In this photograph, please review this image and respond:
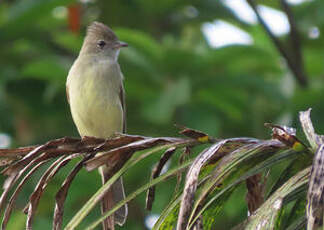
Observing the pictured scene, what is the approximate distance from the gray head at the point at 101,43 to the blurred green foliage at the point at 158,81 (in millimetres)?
105

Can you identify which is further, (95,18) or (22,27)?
(95,18)

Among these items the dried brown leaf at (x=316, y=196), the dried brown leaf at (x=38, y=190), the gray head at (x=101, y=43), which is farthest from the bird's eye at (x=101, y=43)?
the dried brown leaf at (x=316, y=196)

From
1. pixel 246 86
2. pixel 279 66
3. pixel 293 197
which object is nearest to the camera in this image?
pixel 293 197

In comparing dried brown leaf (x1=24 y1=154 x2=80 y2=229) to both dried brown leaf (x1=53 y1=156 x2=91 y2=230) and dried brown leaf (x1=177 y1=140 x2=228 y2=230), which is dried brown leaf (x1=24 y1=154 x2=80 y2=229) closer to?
dried brown leaf (x1=53 y1=156 x2=91 y2=230)

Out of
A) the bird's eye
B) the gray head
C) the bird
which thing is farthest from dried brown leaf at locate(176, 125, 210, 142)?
the bird's eye

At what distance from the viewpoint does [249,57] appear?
4781 millimetres

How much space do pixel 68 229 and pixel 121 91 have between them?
300cm

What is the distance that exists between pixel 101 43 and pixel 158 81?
2.39ft

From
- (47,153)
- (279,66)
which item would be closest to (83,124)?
(279,66)

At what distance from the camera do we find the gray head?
500 centimetres

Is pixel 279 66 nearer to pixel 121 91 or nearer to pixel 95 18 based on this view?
pixel 121 91

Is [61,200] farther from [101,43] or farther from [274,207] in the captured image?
[101,43]

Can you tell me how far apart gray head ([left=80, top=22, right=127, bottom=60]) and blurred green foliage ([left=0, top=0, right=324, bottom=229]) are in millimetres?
105

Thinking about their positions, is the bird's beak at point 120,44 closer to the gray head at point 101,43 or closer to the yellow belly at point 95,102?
Answer: the gray head at point 101,43
